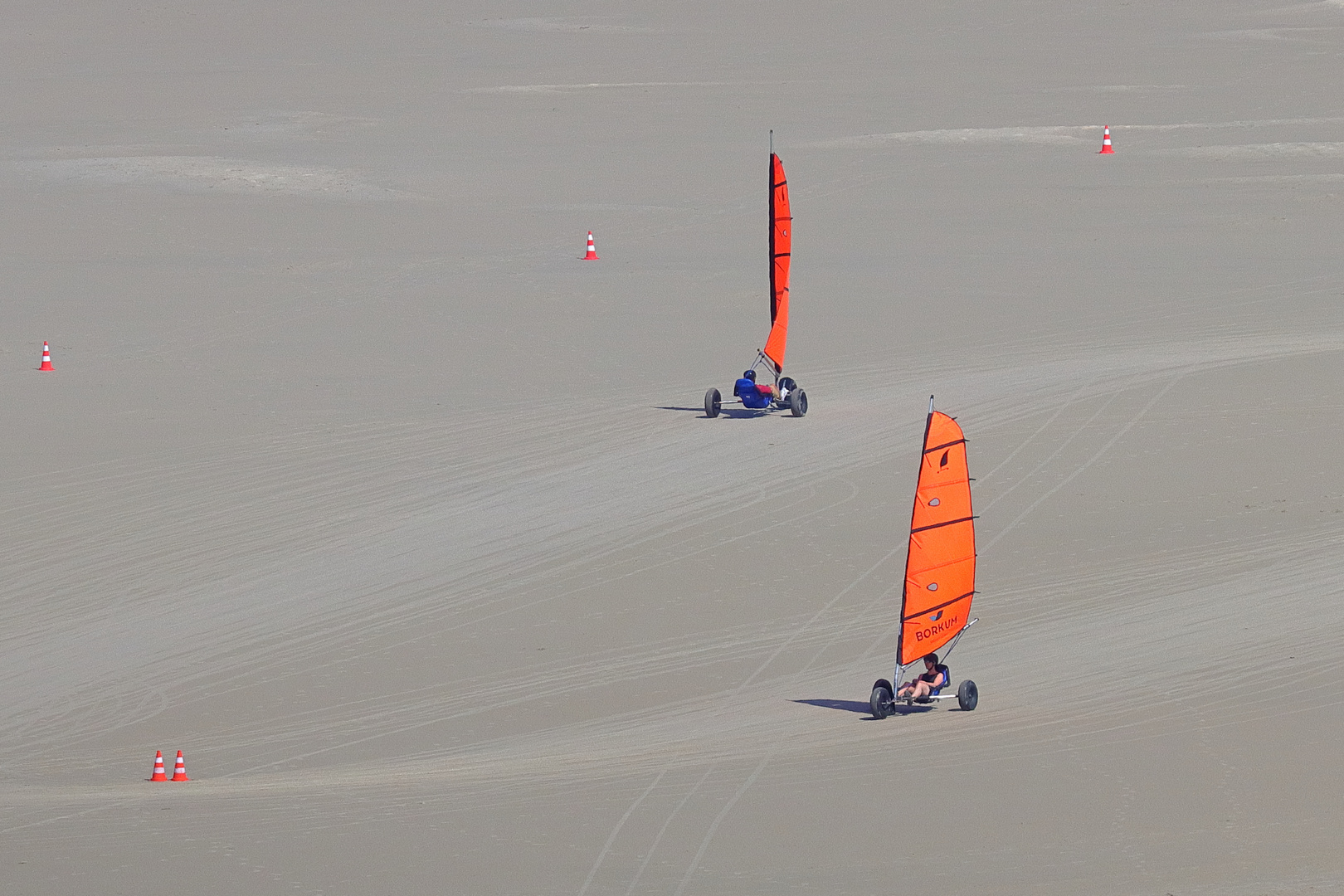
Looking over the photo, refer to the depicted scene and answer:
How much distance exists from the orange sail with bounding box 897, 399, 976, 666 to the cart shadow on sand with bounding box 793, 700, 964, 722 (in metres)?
0.28

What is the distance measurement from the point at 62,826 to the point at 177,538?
740 centimetres

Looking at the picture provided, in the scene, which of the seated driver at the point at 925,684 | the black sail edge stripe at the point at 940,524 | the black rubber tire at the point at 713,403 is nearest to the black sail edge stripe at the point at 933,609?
the seated driver at the point at 925,684

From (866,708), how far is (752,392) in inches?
326

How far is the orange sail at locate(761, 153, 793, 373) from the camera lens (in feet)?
75.0

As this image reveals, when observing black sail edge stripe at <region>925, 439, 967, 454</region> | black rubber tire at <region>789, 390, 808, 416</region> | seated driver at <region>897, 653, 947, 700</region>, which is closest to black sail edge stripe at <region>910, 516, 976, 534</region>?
black sail edge stripe at <region>925, 439, 967, 454</region>

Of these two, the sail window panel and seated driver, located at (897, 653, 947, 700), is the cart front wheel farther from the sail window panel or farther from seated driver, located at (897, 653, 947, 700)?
the sail window panel

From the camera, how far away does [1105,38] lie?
48.5m

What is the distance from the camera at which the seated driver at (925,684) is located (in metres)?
14.2

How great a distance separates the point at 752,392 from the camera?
22547 mm

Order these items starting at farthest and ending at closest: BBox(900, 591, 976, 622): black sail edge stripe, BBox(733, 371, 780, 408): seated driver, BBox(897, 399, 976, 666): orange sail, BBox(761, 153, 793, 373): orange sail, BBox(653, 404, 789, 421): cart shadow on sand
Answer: BBox(653, 404, 789, 421): cart shadow on sand
BBox(761, 153, 793, 373): orange sail
BBox(733, 371, 780, 408): seated driver
BBox(900, 591, 976, 622): black sail edge stripe
BBox(897, 399, 976, 666): orange sail

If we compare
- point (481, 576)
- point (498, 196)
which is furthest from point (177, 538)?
point (498, 196)

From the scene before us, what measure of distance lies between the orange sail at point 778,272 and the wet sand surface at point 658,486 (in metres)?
0.80

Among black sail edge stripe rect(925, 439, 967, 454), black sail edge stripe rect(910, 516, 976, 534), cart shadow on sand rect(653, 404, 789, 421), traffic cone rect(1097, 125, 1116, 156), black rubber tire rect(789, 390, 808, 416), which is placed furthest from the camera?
traffic cone rect(1097, 125, 1116, 156)

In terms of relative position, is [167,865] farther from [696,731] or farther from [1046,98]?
[1046,98]
